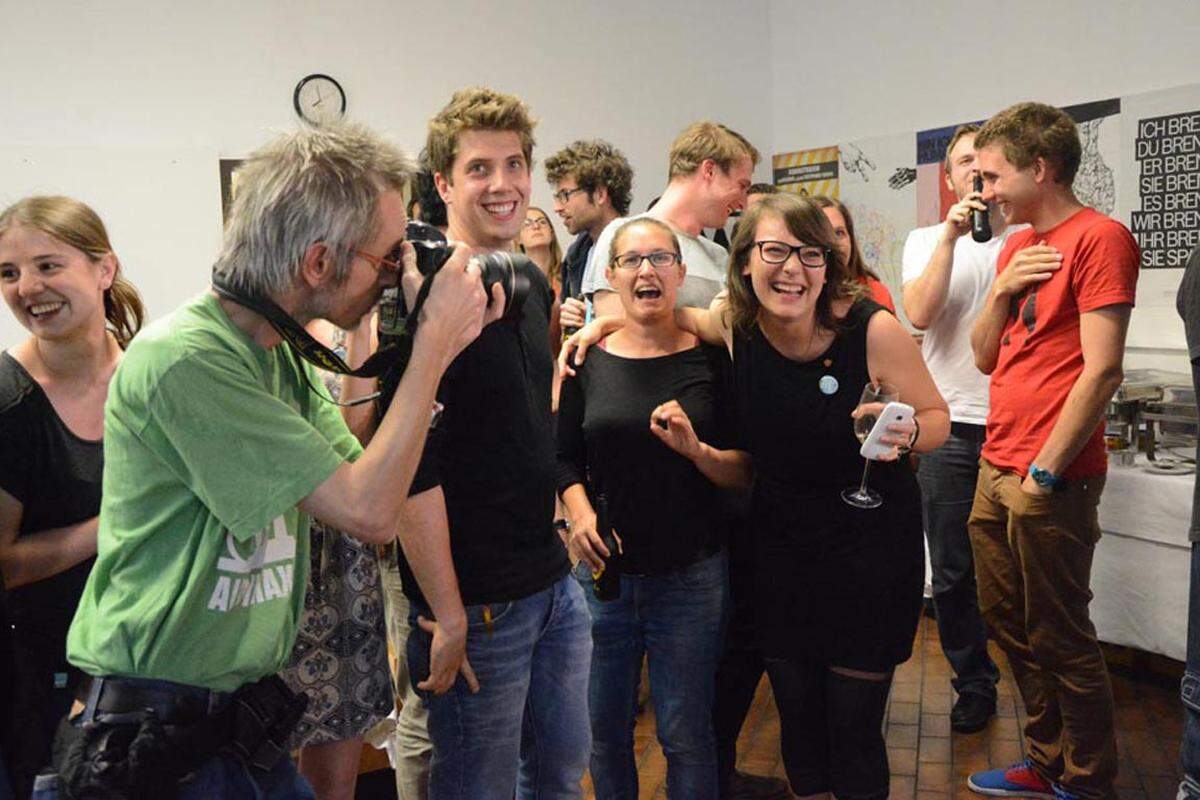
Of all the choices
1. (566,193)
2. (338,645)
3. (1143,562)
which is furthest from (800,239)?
(1143,562)

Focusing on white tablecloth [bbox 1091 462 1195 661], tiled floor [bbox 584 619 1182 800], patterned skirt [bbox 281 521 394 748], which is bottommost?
tiled floor [bbox 584 619 1182 800]

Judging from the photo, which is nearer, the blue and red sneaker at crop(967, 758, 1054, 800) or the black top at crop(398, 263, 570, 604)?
the black top at crop(398, 263, 570, 604)

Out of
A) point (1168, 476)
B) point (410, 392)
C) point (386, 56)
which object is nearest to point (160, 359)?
point (410, 392)

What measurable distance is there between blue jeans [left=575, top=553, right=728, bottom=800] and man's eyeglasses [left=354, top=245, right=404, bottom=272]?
3.66 feet

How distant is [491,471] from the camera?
1790 mm

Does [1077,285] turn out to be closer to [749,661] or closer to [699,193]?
[699,193]

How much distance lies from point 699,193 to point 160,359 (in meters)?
2.05

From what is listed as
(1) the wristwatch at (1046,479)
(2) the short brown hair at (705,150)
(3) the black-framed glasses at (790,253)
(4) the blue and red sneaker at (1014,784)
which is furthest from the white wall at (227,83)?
(4) the blue and red sneaker at (1014,784)

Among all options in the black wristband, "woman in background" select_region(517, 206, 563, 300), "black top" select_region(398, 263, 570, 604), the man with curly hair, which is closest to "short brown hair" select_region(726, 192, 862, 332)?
the black wristband

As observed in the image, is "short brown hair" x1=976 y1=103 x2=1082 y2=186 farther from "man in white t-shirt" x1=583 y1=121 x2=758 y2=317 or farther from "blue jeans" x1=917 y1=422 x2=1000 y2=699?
"blue jeans" x1=917 y1=422 x2=1000 y2=699

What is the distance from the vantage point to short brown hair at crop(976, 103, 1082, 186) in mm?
2725

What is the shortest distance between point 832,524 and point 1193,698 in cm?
77

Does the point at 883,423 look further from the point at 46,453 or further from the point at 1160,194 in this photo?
the point at 1160,194

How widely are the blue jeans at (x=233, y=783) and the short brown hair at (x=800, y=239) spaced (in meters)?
1.36
